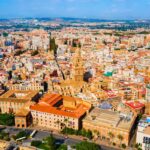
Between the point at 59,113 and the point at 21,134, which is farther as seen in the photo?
the point at 59,113

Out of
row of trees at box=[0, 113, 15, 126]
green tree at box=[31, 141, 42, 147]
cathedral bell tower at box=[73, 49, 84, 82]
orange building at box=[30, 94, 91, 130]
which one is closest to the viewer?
green tree at box=[31, 141, 42, 147]

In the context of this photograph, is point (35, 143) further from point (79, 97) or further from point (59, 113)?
point (79, 97)

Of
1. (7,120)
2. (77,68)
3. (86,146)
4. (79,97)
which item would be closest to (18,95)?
(7,120)

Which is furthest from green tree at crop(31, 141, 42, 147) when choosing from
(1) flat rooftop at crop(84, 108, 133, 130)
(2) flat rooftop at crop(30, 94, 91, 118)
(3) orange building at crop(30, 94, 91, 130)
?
(1) flat rooftop at crop(84, 108, 133, 130)

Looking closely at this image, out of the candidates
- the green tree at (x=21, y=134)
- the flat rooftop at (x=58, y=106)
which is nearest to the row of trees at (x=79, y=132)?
the flat rooftop at (x=58, y=106)

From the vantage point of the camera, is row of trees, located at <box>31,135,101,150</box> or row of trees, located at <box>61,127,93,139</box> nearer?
row of trees, located at <box>31,135,101,150</box>

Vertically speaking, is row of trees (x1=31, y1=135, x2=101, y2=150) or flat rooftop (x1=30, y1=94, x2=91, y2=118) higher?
flat rooftop (x1=30, y1=94, x2=91, y2=118)

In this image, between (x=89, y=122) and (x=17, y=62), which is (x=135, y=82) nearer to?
(x=89, y=122)

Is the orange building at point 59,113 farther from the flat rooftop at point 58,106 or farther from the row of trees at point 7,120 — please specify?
the row of trees at point 7,120

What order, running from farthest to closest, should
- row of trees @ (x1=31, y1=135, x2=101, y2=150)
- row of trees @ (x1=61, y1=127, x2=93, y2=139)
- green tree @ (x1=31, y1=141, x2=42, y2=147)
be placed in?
1. row of trees @ (x1=61, y1=127, x2=93, y2=139)
2. green tree @ (x1=31, y1=141, x2=42, y2=147)
3. row of trees @ (x1=31, y1=135, x2=101, y2=150)

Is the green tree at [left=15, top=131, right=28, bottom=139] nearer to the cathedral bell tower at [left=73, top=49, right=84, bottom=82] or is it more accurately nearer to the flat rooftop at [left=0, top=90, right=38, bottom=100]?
the flat rooftop at [left=0, top=90, right=38, bottom=100]

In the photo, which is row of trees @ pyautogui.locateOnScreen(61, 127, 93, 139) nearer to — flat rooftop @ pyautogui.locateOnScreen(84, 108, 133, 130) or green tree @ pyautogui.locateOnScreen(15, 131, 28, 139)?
flat rooftop @ pyautogui.locateOnScreen(84, 108, 133, 130)

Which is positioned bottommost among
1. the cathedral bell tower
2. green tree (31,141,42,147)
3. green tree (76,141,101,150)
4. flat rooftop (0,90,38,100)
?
green tree (31,141,42,147)
